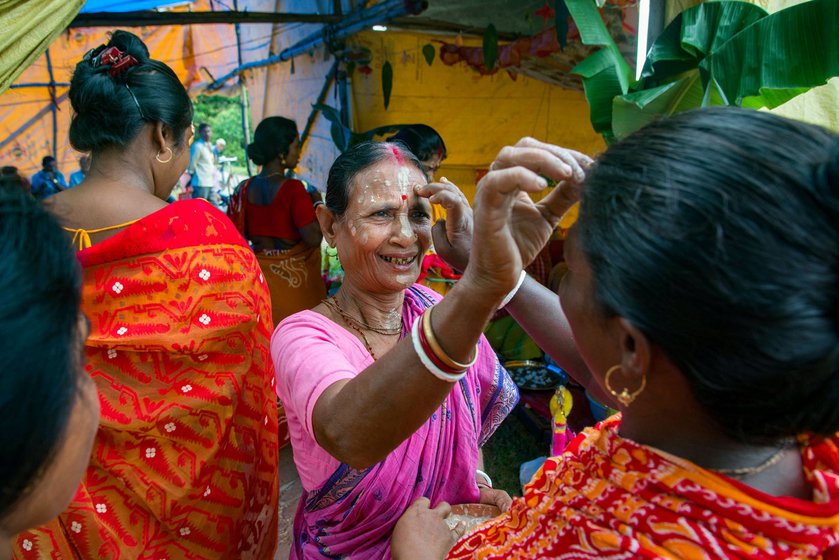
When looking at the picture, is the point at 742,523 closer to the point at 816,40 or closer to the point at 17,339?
the point at 17,339

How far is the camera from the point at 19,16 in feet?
8.04

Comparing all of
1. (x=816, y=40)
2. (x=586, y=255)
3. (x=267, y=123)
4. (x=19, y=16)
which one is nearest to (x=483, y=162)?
(x=267, y=123)

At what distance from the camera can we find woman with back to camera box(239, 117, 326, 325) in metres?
4.16

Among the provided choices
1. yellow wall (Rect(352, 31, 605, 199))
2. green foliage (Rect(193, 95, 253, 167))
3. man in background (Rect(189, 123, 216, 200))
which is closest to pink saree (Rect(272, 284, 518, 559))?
yellow wall (Rect(352, 31, 605, 199))

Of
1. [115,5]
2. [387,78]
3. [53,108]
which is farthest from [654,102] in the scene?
[53,108]

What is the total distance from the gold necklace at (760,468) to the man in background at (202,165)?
1093 centimetres

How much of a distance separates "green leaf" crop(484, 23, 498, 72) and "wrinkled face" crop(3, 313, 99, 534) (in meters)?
4.63

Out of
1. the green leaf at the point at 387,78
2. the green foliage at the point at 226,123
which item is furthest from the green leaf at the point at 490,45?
the green foliage at the point at 226,123

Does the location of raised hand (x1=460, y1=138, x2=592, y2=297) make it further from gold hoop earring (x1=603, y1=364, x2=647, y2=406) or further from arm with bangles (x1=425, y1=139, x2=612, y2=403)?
gold hoop earring (x1=603, y1=364, x2=647, y2=406)

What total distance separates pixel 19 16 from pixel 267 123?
6.38 ft

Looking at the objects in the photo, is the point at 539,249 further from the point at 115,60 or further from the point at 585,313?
the point at 115,60

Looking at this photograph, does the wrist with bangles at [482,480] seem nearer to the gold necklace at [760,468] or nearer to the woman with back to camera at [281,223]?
the gold necklace at [760,468]

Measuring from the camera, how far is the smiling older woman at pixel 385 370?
1.05 metres

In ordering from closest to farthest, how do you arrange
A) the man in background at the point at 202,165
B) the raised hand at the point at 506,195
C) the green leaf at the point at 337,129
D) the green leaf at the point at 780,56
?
the raised hand at the point at 506,195 → the green leaf at the point at 780,56 → the green leaf at the point at 337,129 → the man in background at the point at 202,165
